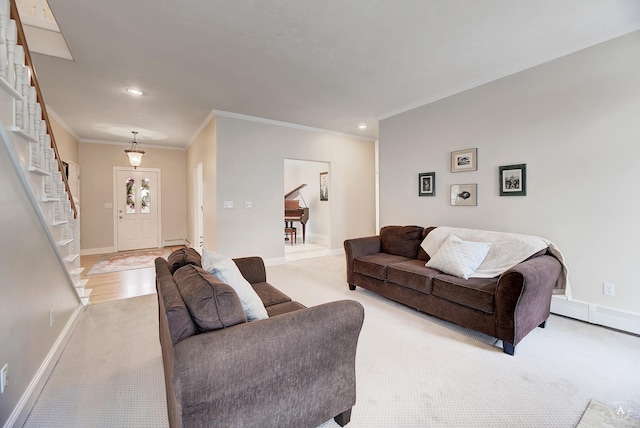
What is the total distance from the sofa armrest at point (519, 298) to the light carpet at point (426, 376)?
0.19 meters

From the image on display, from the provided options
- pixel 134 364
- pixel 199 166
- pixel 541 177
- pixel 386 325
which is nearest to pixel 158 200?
pixel 199 166

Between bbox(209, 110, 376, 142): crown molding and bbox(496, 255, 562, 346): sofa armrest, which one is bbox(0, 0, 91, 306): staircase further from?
bbox(496, 255, 562, 346): sofa armrest

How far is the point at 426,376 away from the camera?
6.01 ft

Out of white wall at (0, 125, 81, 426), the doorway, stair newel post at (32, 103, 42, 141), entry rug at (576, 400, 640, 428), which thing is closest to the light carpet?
entry rug at (576, 400, 640, 428)

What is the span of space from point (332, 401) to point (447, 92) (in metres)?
3.82

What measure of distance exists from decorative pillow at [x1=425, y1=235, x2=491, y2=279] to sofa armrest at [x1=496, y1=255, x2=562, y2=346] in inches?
16.1

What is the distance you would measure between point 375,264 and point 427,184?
156 centimetres

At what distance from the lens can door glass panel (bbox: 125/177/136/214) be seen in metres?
6.74

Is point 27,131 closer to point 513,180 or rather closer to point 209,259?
point 209,259

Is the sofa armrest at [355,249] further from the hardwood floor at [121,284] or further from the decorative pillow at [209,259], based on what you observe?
the hardwood floor at [121,284]

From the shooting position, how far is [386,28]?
2354 mm

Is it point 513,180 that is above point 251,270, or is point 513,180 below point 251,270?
above

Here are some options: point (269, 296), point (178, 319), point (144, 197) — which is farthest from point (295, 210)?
point (178, 319)

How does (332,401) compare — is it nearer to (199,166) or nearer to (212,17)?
(212,17)
